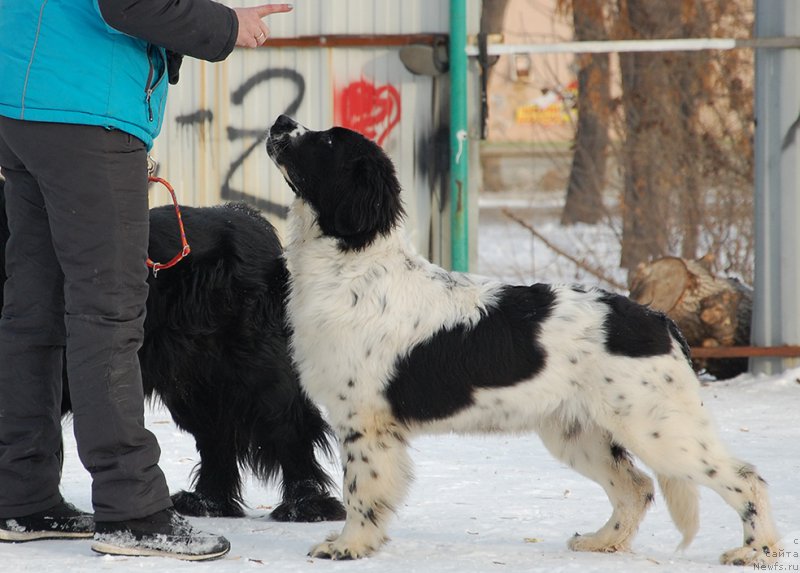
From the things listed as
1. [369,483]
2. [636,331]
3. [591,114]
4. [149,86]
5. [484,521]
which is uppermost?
[591,114]

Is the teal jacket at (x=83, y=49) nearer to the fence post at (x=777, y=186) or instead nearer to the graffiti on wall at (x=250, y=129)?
the graffiti on wall at (x=250, y=129)

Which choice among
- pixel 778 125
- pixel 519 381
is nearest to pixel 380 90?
pixel 778 125

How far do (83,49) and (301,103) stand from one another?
4.31 meters

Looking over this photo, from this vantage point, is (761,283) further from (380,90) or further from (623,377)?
(623,377)

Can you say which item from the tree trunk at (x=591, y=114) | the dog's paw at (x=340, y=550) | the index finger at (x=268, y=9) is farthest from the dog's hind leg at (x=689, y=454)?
the tree trunk at (x=591, y=114)

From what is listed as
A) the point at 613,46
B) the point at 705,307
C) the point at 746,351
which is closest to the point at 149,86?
the point at 613,46

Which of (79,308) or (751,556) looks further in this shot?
(751,556)

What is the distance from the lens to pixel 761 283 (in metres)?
7.21

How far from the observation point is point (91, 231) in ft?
10.7

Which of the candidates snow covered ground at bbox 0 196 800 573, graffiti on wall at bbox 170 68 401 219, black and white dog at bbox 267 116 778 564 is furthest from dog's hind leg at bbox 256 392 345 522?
graffiti on wall at bbox 170 68 401 219

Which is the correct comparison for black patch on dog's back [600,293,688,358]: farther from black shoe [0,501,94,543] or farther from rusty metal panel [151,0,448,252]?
rusty metal panel [151,0,448,252]

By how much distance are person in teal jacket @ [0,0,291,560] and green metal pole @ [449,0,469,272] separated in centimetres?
395

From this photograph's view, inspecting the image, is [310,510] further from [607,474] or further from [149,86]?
[149,86]

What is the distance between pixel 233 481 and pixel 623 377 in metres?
1.63
